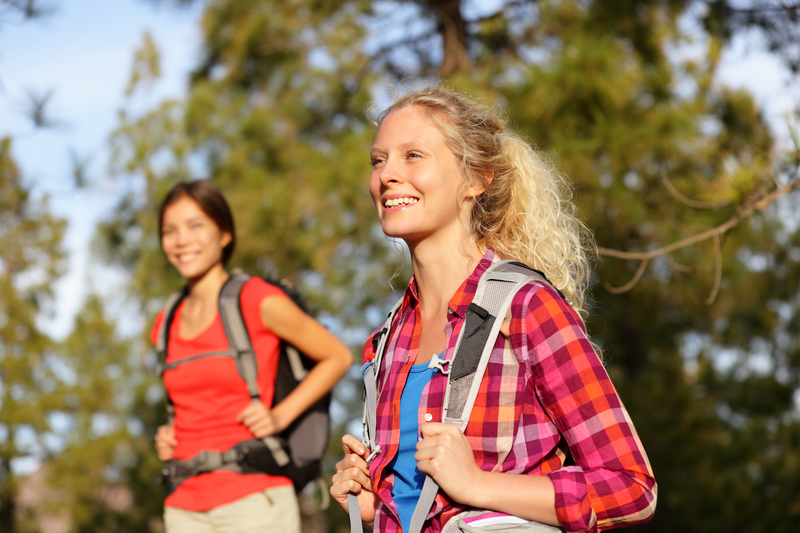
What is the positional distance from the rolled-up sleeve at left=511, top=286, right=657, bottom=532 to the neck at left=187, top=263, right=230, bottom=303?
5.69ft

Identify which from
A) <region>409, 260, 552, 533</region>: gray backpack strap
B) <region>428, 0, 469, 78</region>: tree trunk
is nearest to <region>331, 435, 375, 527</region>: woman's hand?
<region>409, 260, 552, 533</region>: gray backpack strap

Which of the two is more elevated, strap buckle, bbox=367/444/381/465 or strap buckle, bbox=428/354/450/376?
strap buckle, bbox=428/354/450/376

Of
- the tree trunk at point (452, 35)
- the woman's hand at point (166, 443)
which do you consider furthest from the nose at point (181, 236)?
the tree trunk at point (452, 35)

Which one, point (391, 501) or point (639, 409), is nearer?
point (391, 501)

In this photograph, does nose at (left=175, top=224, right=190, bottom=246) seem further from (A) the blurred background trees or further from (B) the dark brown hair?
(A) the blurred background trees

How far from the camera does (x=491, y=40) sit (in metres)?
6.07

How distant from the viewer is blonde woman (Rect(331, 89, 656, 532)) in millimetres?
1144

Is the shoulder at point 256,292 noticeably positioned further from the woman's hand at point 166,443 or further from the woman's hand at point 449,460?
the woman's hand at point 449,460

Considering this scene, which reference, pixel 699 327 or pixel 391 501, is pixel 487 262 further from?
pixel 699 327

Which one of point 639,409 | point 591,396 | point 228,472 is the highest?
point 591,396

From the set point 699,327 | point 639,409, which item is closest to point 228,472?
point 639,409

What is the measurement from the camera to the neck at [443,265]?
1.48 meters

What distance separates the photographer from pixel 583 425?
3.82ft

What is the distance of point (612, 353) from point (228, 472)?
22.0 feet
